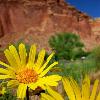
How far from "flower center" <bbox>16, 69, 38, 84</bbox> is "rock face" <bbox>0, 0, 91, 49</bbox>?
69.9 meters

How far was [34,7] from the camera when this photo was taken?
7919 centimetres

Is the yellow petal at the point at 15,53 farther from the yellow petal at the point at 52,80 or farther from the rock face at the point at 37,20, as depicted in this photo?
the rock face at the point at 37,20

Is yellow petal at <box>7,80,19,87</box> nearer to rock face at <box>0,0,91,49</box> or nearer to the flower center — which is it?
the flower center

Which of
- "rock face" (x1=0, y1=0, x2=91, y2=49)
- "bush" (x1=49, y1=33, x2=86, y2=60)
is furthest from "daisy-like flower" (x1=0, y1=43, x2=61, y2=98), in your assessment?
"rock face" (x1=0, y1=0, x2=91, y2=49)

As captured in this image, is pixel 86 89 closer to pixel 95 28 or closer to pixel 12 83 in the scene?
pixel 12 83

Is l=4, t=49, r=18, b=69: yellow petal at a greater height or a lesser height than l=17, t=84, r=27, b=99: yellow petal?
greater

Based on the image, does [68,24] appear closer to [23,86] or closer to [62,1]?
[62,1]

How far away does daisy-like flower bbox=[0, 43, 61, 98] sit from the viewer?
189cm

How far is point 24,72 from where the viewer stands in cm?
230

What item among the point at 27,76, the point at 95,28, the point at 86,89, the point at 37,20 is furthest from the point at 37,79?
the point at 95,28

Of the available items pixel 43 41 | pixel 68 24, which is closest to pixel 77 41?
pixel 43 41

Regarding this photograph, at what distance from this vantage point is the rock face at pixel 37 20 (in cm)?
7562

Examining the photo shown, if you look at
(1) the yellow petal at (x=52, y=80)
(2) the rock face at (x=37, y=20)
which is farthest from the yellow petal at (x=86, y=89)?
(2) the rock face at (x=37, y=20)

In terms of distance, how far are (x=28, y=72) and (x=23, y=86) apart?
441 mm
